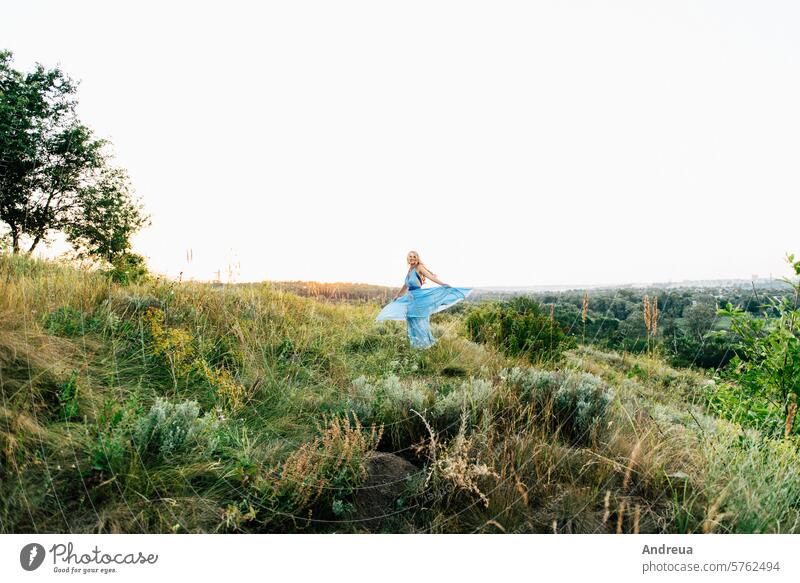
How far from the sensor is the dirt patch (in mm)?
2504

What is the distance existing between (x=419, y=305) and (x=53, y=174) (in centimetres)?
1154

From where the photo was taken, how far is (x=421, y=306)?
7.92 meters

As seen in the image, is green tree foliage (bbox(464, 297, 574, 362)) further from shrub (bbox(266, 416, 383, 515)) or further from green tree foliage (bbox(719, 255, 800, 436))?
shrub (bbox(266, 416, 383, 515))

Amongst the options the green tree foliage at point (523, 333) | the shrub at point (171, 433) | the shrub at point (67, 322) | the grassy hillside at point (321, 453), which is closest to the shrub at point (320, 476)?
the grassy hillside at point (321, 453)

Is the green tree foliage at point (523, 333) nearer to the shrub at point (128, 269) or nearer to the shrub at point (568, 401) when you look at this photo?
the shrub at point (568, 401)

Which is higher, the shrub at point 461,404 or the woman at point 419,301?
the woman at point 419,301

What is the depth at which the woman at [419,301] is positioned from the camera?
7855mm

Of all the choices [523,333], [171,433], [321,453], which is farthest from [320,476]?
[523,333]

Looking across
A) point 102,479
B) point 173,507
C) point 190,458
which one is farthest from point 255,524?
point 102,479

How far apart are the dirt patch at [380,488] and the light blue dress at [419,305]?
476cm

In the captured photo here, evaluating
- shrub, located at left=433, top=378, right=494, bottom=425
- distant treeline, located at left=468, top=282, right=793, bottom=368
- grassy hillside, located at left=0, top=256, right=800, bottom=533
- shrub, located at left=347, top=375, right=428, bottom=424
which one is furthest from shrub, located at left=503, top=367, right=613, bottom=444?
distant treeline, located at left=468, top=282, right=793, bottom=368

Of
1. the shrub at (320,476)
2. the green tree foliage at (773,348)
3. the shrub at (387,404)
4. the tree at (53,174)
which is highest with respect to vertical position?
the tree at (53,174)
